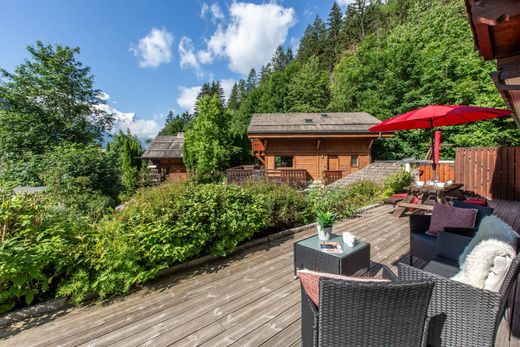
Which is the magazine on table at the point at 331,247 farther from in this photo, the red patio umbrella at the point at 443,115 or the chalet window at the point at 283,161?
the chalet window at the point at 283,161

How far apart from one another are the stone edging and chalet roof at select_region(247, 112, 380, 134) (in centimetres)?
868

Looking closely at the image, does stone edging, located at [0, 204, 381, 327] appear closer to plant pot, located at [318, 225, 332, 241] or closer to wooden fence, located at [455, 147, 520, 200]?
plant pot, located at [318, 225, 332, 241]

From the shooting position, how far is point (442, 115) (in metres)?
4.25

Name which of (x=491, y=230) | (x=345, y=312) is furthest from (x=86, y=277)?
(x=491, y=230)

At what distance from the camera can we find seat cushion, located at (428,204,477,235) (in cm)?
280

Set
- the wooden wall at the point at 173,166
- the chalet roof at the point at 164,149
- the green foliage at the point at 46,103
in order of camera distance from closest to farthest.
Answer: the green foliage at the point at 46,103 < the chalet roof at the point at 164,149 < the wooden wall at the point at 173,166

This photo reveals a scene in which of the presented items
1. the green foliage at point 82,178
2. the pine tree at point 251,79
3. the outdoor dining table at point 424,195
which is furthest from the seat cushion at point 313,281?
the pine tree at point 251,79

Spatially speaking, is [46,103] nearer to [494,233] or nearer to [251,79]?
[494,233]

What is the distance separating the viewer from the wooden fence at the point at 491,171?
630 centimetres

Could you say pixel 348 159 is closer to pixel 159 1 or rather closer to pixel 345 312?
pixel 159 1

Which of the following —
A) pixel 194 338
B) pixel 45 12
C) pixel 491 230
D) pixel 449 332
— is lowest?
pixel 194 338

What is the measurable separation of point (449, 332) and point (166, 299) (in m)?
2.76

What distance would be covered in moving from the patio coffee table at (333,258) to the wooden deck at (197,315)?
0.26 meters

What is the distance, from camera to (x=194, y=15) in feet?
36.3
